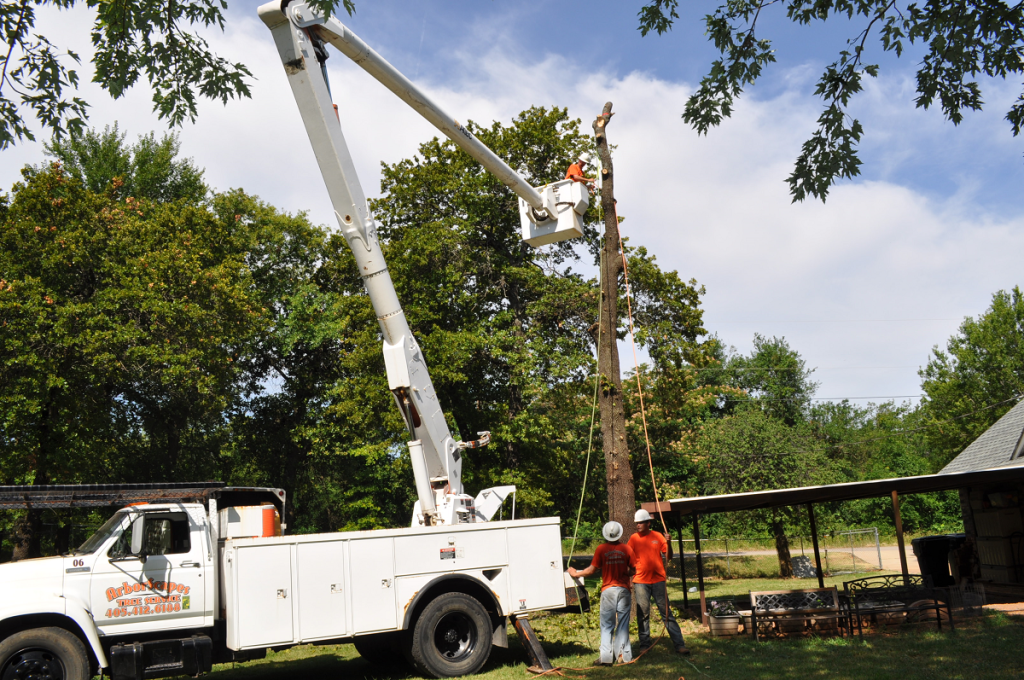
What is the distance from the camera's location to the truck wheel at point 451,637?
31.0 ft

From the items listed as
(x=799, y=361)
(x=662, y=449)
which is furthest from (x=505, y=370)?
(x=799, y=361)

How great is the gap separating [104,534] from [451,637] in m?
4.37

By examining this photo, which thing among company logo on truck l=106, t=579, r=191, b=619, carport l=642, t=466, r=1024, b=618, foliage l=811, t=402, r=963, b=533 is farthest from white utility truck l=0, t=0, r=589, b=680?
foliage l=811, t=402, r=963, b=533

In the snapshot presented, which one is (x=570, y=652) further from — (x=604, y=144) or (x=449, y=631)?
(x=604, y=144)

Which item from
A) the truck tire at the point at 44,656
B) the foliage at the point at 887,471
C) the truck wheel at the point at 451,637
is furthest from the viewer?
the foliage at the point at 887,471

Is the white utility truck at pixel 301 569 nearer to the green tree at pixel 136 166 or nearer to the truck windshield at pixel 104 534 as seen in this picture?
the truck windshield at pixel 104 534

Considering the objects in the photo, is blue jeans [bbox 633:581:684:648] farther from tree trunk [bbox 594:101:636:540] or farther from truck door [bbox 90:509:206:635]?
truck door [bbox 90:509:206:635]

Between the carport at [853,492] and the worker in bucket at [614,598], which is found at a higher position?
the carport at [853,492]

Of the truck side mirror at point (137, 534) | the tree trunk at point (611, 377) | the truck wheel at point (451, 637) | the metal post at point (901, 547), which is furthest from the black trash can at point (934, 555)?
the truck side mirror at point (137, 534)

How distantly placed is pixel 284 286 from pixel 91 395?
429 inches

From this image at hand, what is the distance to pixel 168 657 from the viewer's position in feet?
28.1

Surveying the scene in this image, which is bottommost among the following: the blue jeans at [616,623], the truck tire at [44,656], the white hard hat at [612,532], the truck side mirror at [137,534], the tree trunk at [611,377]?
the blue jeans at [616,623]

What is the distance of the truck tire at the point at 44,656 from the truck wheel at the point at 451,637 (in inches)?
144

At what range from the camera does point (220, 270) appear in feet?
78.7
